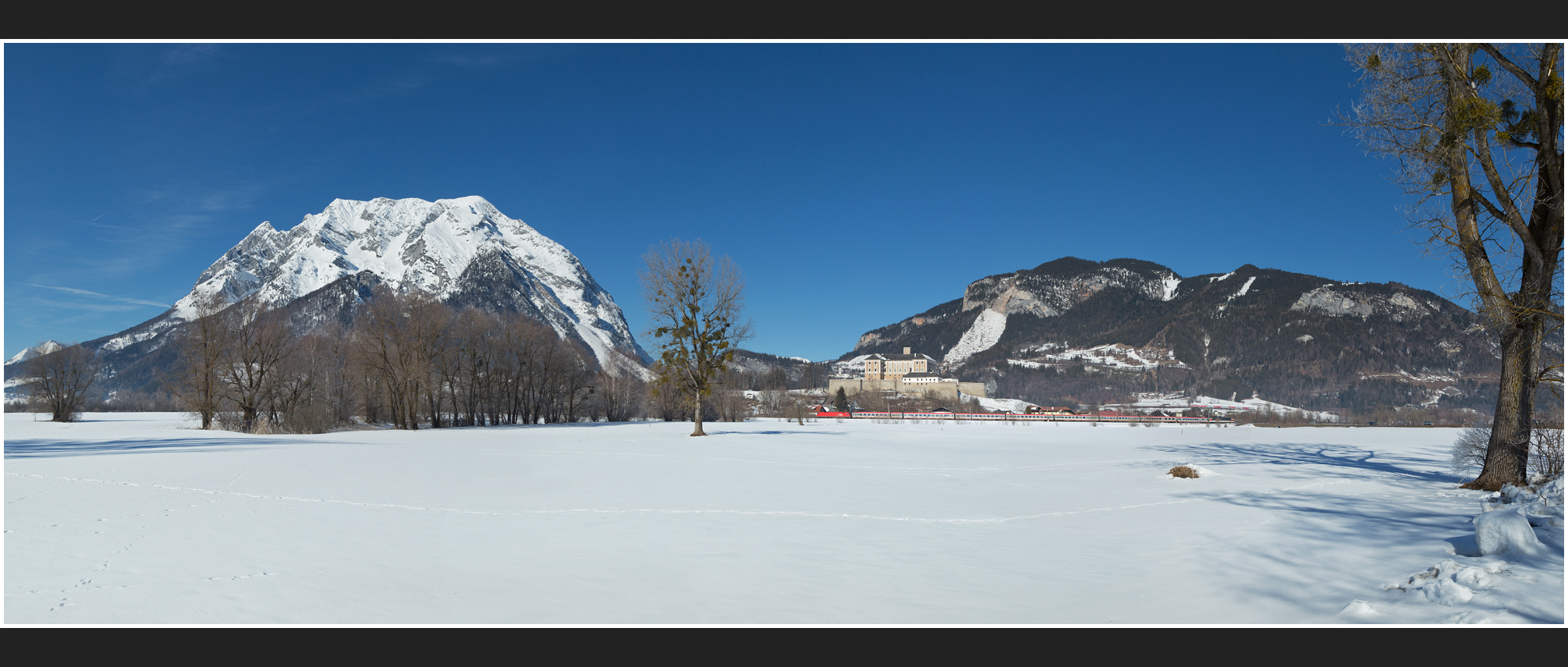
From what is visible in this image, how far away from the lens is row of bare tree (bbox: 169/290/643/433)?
3891 centimetres

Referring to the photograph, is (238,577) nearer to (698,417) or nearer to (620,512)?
(620,512)

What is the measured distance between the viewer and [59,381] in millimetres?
48250

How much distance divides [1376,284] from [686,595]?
20536 cm

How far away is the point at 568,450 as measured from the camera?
72.7 ft

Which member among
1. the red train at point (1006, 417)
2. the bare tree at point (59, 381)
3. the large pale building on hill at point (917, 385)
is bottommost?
the red train at point (1006, 417)

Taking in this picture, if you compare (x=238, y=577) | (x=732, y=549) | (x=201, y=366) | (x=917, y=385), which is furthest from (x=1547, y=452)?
(x=917, y=385)

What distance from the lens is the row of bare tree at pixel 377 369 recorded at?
38906 mm

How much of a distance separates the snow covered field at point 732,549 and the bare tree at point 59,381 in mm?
45510

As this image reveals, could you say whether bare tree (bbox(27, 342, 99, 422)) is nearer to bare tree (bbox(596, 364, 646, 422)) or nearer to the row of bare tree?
the row of bare tree

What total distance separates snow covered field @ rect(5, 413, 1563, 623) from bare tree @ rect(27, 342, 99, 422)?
149ft

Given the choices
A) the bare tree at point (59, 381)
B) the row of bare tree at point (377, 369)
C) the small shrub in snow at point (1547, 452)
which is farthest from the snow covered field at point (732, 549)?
the bare tree at point (59, 381)

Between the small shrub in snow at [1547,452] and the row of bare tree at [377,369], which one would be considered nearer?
the small shrub in snow at [1547,452]

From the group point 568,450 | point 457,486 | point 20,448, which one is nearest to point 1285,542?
point 457,486

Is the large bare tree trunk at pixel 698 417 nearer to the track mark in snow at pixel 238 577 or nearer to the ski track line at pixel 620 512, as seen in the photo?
the ski track line at pixel 620 512
